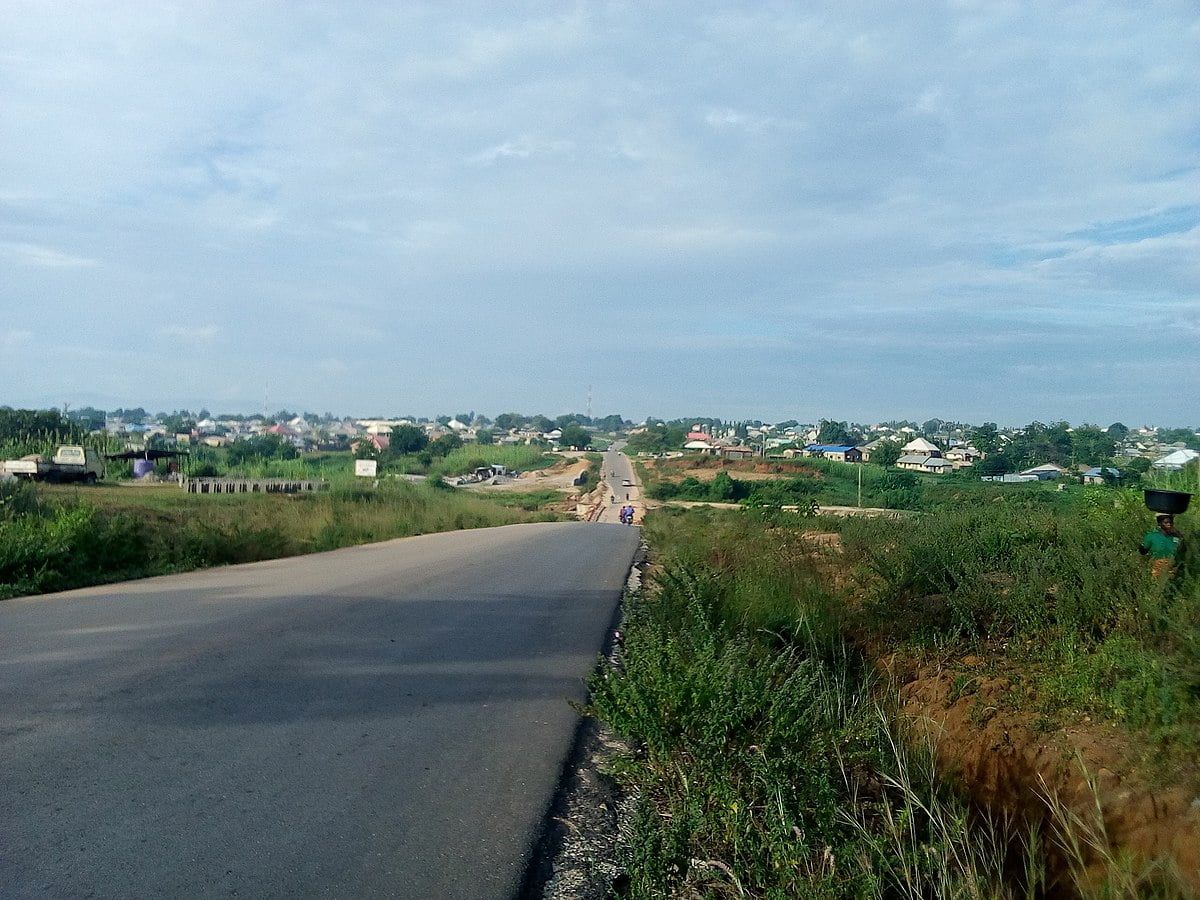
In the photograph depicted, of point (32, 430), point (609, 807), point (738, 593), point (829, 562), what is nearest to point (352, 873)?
point (609, 807)

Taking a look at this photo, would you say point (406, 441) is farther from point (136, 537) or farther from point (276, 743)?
point (276, 743)

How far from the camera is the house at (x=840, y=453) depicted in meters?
21.8

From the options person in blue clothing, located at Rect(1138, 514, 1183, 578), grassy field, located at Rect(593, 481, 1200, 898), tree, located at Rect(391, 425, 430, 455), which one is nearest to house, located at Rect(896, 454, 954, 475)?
grassy field, located at Rect(593, 481, 1200, 898)

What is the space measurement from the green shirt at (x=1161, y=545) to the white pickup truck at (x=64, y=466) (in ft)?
132

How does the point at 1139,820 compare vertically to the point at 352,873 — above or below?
below

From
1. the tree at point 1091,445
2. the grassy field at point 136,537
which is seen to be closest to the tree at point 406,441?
the grassy field at point 136,537

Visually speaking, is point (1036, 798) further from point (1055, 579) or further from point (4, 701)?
point (4, 701)

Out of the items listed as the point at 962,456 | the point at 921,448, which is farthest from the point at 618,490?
the point at 962,456

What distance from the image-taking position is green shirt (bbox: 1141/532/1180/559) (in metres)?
7.80

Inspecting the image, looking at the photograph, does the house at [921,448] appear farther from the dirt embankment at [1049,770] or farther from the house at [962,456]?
the dirt embankment at [1049,770]

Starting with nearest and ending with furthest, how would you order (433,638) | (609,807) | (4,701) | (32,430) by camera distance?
(609,807)
(4,701)
(433,638)
(32,430)

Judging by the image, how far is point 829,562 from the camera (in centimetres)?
1265

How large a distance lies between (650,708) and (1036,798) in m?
2.91

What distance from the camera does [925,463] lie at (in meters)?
18.2
